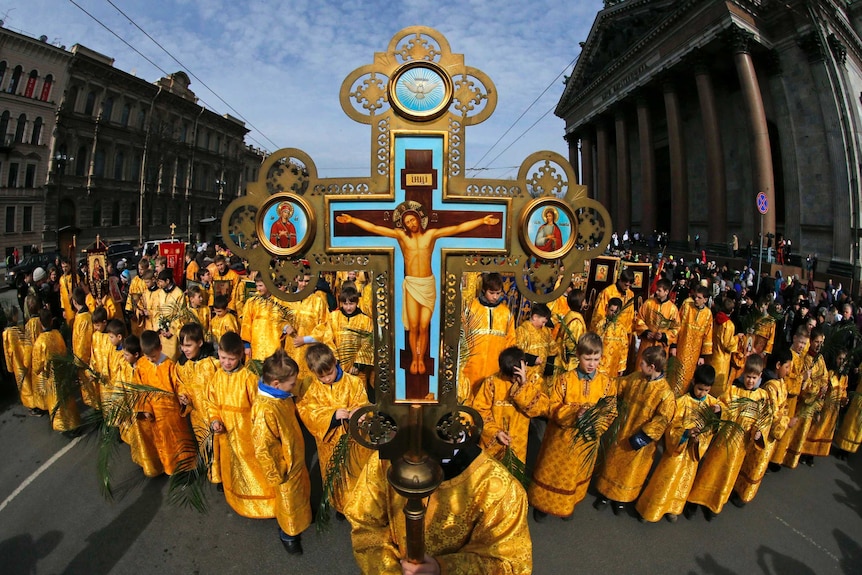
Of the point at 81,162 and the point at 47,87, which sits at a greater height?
the point at 47,87

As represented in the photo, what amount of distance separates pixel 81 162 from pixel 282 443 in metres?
44.8

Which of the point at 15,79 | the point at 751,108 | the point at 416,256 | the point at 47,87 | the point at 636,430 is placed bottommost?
the point at 636,430

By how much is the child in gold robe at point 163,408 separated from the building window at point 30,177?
38747mm

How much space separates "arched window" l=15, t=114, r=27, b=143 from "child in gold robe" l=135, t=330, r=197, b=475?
38.9m

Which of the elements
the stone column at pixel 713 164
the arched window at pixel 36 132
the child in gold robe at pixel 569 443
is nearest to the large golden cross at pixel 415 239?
the child in gold robe at pixel 569 443

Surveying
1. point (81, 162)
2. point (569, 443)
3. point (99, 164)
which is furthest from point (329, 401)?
point (99, 164)

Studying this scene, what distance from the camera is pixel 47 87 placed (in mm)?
33531

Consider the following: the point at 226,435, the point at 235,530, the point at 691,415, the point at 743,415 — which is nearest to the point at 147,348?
the point at 226,435

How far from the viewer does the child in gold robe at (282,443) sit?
392 cm

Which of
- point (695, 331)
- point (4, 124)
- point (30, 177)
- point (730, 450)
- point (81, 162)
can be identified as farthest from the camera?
point (81, 162)

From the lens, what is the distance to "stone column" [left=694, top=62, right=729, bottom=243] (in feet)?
77.6

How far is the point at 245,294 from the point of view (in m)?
7.64

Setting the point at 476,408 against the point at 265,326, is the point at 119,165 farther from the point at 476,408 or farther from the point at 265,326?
the point at 476,408

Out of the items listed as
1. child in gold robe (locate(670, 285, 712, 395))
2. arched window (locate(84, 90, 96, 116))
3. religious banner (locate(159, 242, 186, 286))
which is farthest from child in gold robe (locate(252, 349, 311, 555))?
arched window (locate(84, 90, 96, 116))
